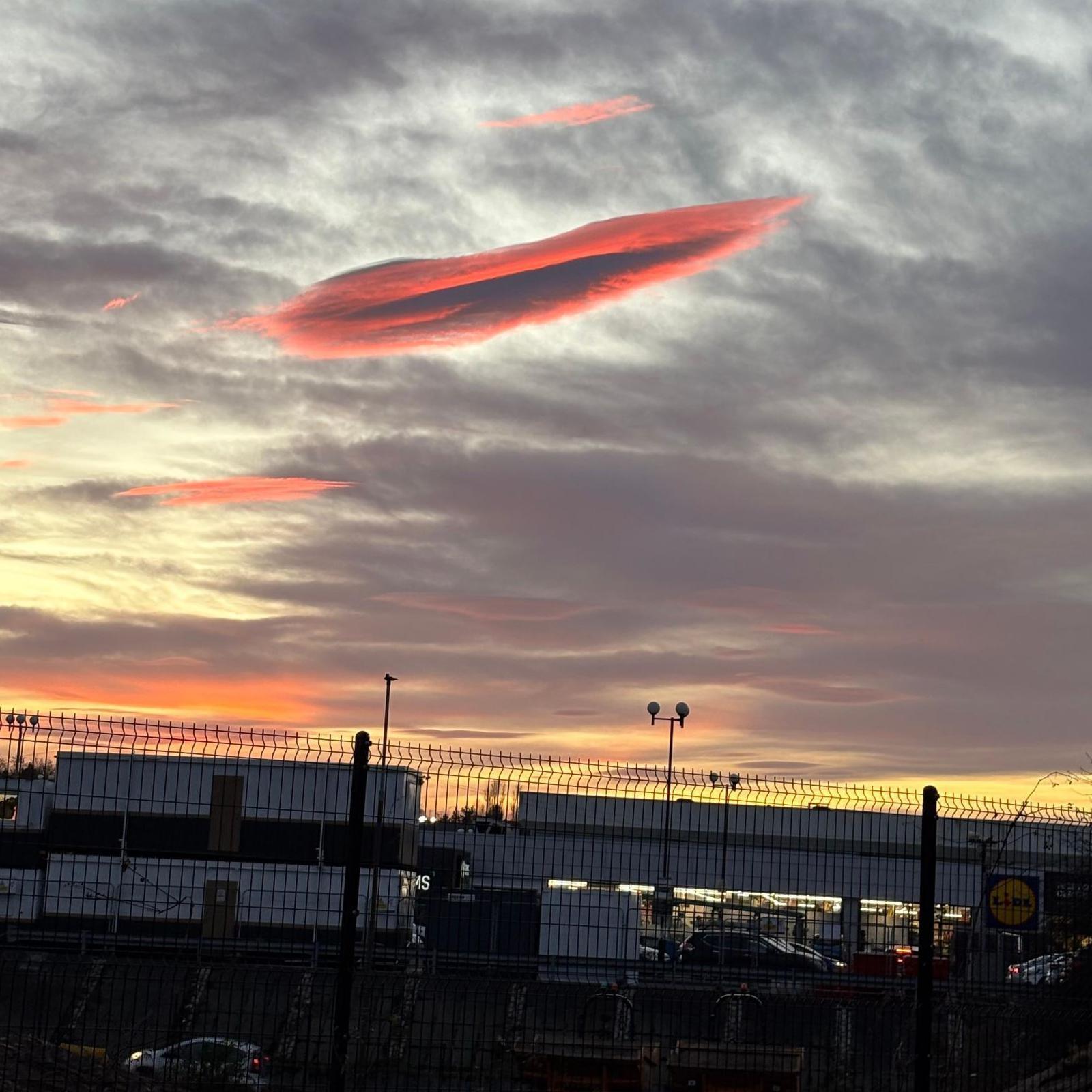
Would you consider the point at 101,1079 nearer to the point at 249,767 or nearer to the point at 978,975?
the point at 249,767

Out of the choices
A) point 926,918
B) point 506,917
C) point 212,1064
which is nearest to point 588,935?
point 506,917

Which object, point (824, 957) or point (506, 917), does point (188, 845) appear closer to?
point (506, 917)

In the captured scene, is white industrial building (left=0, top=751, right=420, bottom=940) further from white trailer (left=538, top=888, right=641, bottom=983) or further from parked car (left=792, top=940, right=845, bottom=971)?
parked car (left=792, top=940, right=845, bottom=971)

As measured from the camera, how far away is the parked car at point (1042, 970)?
14438mm

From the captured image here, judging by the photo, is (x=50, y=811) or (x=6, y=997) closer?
(x=50, y=811)

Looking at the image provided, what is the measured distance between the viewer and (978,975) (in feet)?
→ 45.7

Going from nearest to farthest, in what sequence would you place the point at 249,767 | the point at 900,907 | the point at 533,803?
the point at 249,767 < the point at 533,803 < the point at 900,907

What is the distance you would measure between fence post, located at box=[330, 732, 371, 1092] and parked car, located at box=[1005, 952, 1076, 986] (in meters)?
7.17

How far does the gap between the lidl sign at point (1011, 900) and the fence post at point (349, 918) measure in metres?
6.32

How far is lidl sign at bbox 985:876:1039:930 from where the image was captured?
527 inches

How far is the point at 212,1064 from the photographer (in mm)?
12789

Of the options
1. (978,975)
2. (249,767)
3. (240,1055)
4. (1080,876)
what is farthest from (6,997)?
(1080,876)

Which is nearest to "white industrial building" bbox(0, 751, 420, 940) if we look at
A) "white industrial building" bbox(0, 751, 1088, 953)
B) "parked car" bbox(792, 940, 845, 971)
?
"white industrial building" bbox(0, 751, 1088, 953)

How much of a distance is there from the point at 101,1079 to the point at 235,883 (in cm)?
204
